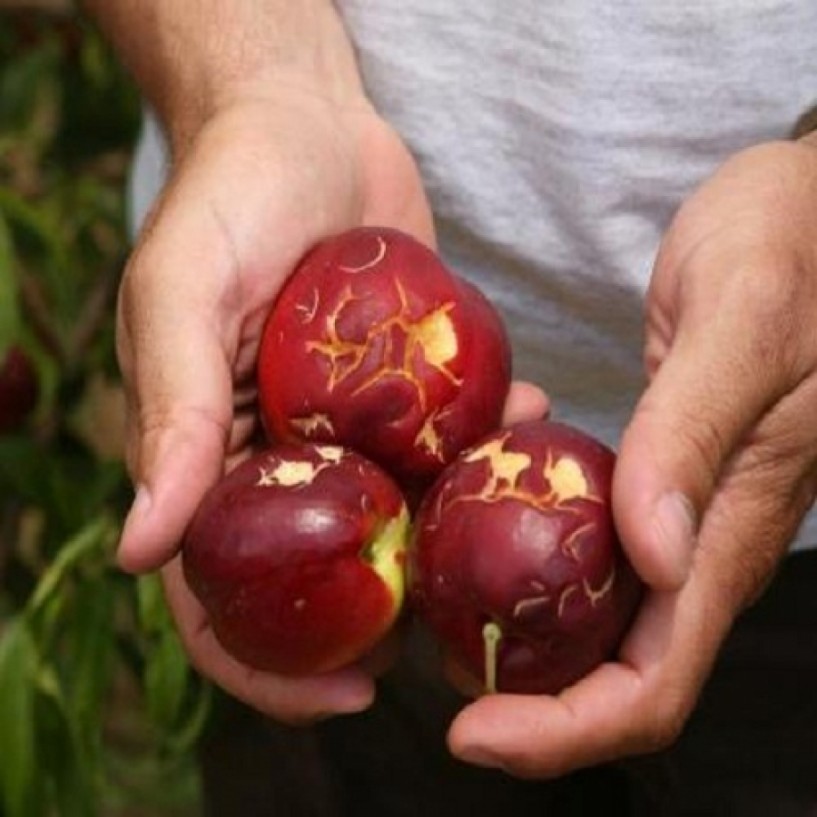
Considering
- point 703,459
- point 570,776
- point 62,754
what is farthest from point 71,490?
point 703,459

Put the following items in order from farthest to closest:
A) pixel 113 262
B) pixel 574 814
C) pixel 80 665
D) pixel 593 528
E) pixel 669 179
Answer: pixel 113 262, pixel 80 665, pixel 574 814, pixel 669 179, pixel 593 528

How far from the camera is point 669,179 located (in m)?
0.86

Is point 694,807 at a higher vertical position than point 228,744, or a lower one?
higher

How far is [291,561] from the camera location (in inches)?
27.9

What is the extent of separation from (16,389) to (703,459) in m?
0.67

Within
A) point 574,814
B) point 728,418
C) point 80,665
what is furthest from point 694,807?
point 80,665

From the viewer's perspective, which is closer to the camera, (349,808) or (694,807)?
(694,807)

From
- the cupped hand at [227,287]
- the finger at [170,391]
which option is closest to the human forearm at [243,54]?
the cupped hand at [227,287]

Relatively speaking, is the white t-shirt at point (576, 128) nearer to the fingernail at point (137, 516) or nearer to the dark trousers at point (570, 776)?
the dark trousers at point (570, 776)

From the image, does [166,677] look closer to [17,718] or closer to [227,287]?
[17,718]

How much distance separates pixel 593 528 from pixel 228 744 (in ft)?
1.43

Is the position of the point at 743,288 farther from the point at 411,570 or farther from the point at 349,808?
the point at 349,808

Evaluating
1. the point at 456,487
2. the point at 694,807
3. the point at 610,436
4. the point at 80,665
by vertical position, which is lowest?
the point at 80,665

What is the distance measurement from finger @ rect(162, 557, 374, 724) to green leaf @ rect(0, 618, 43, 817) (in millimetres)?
263
